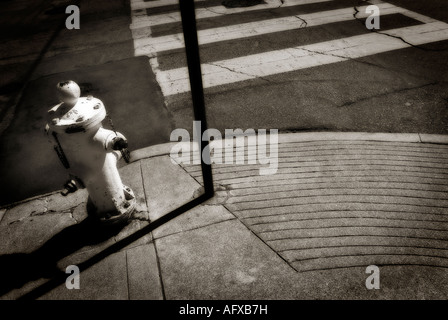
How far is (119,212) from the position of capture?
10.5ft

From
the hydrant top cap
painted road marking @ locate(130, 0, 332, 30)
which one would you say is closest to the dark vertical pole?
the hydrant top cap

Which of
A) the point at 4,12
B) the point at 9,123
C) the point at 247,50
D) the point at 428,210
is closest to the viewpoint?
the point at 428,210

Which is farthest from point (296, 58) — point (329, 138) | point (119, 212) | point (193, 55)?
point (119, 212)

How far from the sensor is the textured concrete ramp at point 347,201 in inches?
114

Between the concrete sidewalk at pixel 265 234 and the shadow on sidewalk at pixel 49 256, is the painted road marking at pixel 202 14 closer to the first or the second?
the concrete sidewalk at pixel 265 234

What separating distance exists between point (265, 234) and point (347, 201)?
3.59 feet

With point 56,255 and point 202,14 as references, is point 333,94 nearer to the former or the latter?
point 56,255

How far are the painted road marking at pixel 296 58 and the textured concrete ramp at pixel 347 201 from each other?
7.81ft

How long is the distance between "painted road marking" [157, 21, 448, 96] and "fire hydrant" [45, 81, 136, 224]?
120 inches

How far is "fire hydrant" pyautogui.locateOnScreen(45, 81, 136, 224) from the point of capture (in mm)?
2496
